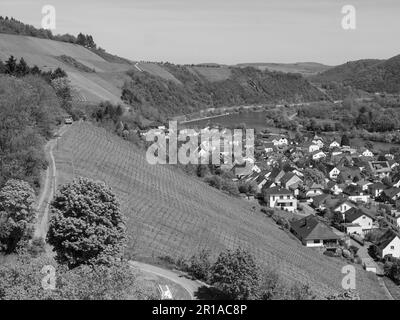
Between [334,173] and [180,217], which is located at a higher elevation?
[180,217]

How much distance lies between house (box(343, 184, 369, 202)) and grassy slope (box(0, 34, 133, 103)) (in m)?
30.7

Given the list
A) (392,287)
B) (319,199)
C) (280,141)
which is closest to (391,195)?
(319,199)

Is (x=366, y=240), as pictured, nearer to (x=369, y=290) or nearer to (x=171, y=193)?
(x=369, y=290)

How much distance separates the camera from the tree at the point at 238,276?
15.5m

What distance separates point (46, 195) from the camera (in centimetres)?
2225

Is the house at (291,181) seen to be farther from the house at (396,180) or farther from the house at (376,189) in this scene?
the house at (396,180)

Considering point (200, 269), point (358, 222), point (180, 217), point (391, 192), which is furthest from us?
point (391, 192)

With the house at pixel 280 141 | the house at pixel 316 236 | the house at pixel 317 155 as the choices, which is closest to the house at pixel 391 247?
the house at pixel 316 236

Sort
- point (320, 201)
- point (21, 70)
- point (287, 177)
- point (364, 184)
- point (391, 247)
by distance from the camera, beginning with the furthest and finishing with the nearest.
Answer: point (364, 184) → point (287, 177) → point (320, 201) → point (21, 70) → point (391, 247)

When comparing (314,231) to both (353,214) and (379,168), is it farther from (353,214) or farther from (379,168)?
(379,168)

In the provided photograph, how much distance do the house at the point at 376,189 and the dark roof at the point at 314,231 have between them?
14600 mm

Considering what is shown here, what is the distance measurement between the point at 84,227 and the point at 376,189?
35.1 m

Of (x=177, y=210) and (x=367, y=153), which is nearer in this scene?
(x=177, y=210)
